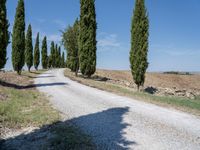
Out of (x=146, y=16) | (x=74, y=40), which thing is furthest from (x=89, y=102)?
(x=74, y=40)

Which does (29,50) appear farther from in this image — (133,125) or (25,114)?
(133,125)

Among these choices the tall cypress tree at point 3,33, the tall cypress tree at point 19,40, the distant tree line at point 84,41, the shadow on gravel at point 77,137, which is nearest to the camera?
the shadow on gravel at point 77,137

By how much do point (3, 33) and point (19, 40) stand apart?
49.1 feet

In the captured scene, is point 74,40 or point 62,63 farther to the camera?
point 62,63

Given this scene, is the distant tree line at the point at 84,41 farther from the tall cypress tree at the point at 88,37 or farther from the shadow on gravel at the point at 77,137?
the shadow on gravel at the point at 77,137

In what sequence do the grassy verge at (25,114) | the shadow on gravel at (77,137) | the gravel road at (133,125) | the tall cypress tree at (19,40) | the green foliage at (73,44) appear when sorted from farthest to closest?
the green foliage at (73,44), the tall cypress tree at (19,40), the grassy verge at (25,114), the gravel road at (133,125), the shadow on gravel at (77,137)

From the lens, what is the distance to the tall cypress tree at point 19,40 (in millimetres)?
42094

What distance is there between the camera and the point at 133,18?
31.2 m

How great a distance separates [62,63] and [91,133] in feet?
374

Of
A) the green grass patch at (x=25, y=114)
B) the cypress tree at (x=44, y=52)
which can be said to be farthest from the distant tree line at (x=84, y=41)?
the cypress tree at (x=44, y=52)

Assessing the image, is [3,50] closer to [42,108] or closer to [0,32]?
[0,32]

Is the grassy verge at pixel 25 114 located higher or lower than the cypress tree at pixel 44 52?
lower

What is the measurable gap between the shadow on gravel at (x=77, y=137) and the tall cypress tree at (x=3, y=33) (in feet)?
61.9

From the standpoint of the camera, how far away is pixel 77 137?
9000 mm
